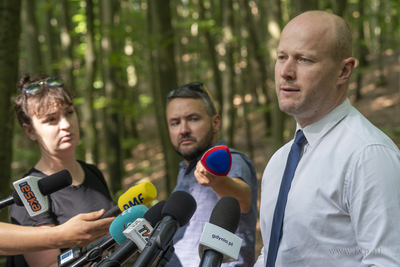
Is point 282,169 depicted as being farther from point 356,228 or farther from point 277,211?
point 356,228

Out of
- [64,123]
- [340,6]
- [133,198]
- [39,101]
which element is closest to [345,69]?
[133,198]

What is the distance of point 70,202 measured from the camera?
8.71 feet

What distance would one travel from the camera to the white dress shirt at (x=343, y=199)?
1534mm

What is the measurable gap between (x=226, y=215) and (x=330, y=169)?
643mm

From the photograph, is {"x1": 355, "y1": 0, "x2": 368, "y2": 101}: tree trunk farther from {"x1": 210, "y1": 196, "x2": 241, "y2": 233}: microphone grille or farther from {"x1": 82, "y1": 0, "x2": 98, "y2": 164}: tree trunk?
{"x1": 210, "y1": 196, "x2": 241, "y2": 233}: microphone grille

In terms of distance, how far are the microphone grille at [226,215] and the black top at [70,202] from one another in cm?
149

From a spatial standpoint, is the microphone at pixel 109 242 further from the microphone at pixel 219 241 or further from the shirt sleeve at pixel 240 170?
the shirt sleeve at pixel 240 170

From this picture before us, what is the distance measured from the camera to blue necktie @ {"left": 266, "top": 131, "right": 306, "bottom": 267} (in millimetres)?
1933

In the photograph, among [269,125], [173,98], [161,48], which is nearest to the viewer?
[173,98]

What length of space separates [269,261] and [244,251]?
82cm

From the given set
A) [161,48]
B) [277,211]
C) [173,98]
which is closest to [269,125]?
[161,48]

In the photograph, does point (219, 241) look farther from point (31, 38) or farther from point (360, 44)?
point (360, 44)

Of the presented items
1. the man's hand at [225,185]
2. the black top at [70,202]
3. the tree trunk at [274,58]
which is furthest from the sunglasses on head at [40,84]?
the tree trunk at [274,58]

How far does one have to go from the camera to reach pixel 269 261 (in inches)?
77.0
